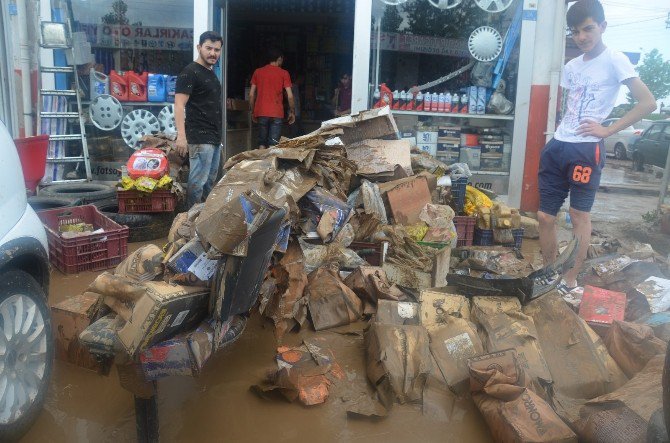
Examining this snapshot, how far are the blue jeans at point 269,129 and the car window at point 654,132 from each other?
520 inches

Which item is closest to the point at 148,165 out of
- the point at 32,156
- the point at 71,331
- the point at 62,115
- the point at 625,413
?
the point at 32,156

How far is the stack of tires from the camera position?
19.2 feet

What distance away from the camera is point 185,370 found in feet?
8.26

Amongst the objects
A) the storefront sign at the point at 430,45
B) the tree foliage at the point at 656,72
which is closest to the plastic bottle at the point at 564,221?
the storefront sign at the point at 430,45

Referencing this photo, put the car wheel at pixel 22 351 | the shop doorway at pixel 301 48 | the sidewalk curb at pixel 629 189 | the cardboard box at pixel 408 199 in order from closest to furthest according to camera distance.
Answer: the car wheel at pixel 22 351, the cardboard box at pixel 408 199, the sidewalk curb at pixel 629 189, the shop doorway at pixel 301 48

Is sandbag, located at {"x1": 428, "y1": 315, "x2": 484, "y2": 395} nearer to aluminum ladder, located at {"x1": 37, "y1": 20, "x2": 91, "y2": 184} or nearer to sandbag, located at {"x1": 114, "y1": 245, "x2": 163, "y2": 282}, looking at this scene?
sandbag, located at {"x1": 114, "y1": 245, "x2": 163, "y2": 282}

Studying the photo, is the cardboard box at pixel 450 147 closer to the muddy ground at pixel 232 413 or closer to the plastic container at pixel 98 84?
the plastic container at pixel 98 84

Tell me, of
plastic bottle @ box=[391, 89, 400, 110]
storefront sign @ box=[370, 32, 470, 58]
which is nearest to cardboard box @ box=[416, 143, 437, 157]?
plastic bottle @ box=[391, 89, 400, 110]

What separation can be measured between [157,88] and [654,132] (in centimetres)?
1533

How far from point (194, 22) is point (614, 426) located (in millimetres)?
6827

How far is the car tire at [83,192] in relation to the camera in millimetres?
6156

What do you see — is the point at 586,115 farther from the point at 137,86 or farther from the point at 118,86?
the point at 118,86

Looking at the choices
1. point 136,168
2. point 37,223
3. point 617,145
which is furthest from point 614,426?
point 617,145

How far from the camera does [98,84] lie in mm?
8258
